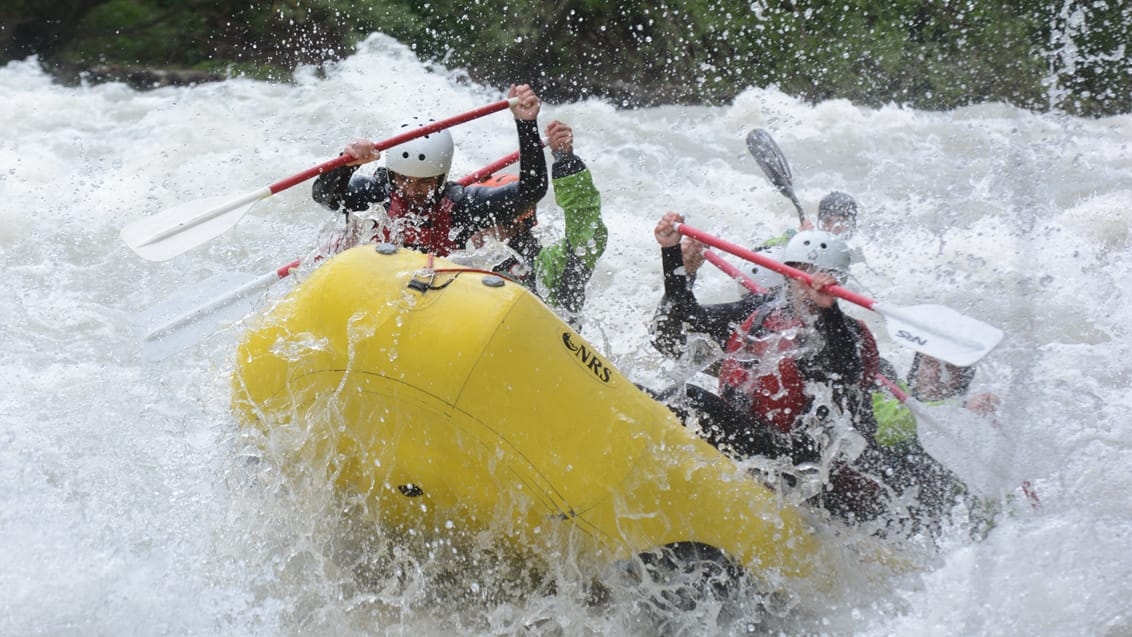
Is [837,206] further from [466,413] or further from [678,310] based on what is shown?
[466,413]

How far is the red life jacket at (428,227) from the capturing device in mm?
4062

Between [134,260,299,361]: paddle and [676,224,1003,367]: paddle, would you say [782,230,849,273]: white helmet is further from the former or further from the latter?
[134,260,299,361]: paddle

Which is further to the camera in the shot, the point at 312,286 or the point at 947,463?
the point at 947,463

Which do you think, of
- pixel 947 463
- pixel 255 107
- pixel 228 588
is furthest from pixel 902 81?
pixel 228 588

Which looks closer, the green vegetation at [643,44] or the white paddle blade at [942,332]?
the white paddle blade at [942,332]

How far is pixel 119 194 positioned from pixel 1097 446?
5.69 meters

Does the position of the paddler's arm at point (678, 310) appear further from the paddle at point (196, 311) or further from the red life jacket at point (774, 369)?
the paddle at point (196, 311)

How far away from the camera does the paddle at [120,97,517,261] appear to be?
12.7 ft

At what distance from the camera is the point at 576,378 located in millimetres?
3191

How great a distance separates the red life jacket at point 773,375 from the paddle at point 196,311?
1.55 metres

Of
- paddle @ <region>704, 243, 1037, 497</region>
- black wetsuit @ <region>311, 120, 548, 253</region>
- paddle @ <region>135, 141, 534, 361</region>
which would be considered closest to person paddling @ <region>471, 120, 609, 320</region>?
black wetsuit @ <region>311, 120, 548, 253</region>

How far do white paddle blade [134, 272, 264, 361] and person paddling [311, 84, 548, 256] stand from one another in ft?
1.45

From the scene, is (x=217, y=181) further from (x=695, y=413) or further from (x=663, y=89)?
(x=695, y=413)

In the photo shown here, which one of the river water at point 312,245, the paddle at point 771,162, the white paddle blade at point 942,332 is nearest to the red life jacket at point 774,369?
the white paddle blade at point 942,332
